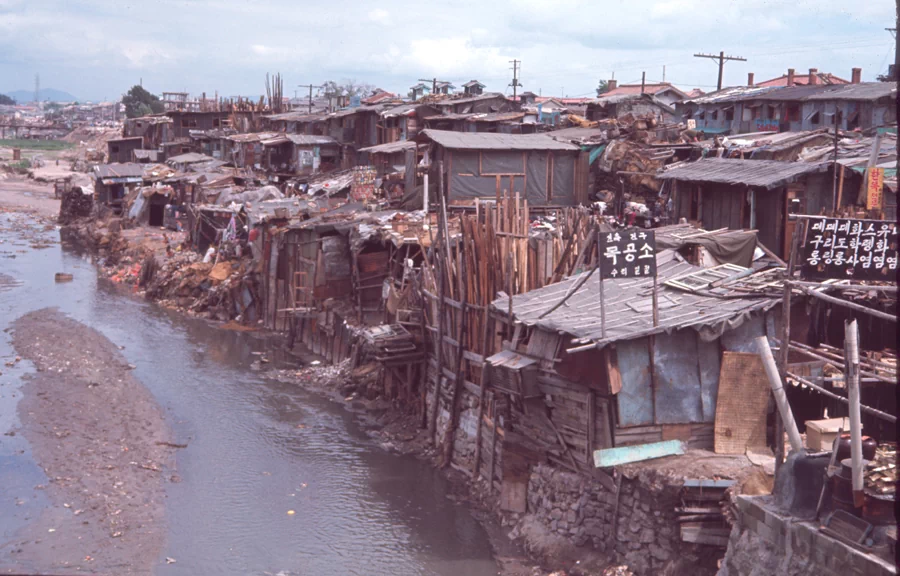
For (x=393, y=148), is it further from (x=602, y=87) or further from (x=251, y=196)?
(x=602, y=87)

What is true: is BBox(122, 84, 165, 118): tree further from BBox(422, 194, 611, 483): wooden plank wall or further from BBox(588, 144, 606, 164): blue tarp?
BBox(422, 194, 611, 483): wooden plank wall

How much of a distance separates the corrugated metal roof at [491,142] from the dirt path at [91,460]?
13833 millimetres

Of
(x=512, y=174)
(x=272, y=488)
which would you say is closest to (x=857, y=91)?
(x=512, y=174)

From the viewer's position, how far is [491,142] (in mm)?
33938

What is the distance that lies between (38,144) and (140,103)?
19.1m

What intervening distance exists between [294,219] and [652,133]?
14.8 metres

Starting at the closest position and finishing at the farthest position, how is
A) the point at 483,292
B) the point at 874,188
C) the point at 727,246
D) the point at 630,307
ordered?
the point at 630,307 < the point at 483,292 < the point at 727,246 < the point at 874,188

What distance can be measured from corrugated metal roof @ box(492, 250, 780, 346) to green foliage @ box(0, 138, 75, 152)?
117441mm

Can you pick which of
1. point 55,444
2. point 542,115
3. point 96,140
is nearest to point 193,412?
point 55,444

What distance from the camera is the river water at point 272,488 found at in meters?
16.9

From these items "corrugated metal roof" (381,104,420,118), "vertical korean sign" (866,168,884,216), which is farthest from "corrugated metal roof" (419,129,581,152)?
"vertical korean sign" (866,168,884,216)

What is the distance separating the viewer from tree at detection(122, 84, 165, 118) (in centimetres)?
11349

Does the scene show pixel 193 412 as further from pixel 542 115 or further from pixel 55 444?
pixel 542 115

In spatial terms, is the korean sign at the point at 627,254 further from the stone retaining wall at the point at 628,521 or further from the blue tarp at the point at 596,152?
the blue tarp at the point at 596,152
